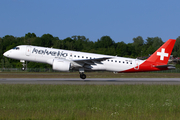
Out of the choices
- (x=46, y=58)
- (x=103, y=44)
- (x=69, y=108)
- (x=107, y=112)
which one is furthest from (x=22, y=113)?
(x=103, y=44)

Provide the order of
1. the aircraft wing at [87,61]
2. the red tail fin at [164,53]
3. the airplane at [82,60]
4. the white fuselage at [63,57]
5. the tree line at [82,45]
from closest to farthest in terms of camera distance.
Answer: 1. the aircraft wing at [87,61]
2. the airplane at [82,60]
3. the white fuselage at [63,57]
4. the red tail fin at [164,53]
5. the tree line at [82,45]

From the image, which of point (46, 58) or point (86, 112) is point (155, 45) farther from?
point (86, 112)

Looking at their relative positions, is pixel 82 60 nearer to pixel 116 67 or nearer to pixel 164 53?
pixel 116 67

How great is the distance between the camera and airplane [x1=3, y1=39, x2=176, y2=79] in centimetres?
2894

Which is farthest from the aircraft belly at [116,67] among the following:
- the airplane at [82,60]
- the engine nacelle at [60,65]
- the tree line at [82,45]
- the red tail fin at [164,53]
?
the tree line at [82,45]

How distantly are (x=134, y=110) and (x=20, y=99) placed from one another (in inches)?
278

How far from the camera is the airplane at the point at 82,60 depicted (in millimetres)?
28938

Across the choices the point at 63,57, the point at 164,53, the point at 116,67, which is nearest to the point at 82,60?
the point at 63,57

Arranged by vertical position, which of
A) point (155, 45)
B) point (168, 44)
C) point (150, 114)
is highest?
point (155, 45)

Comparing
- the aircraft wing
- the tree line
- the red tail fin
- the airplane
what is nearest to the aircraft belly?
the airplane

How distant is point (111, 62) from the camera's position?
31.1 metres

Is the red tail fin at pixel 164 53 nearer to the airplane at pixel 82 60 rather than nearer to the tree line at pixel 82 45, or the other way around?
the airplane at pixel 82 60

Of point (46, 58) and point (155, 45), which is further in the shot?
point (155, 45)

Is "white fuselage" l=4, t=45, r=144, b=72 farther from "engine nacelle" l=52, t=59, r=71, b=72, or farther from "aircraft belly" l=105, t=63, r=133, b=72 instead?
"engine nacelle" l=52, t=59, r=71, b=72
